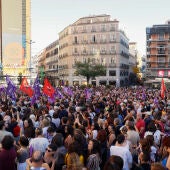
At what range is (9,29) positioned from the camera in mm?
96000

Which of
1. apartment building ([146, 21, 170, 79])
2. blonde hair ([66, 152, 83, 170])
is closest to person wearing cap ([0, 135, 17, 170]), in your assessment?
blonde hair ([66, 152, 83, 170])

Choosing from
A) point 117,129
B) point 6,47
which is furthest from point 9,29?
point 117,129

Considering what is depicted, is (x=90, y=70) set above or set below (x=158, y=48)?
below

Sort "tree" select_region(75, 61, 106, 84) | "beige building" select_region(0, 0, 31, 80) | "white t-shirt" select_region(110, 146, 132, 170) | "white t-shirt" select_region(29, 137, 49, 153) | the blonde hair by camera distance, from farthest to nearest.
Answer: "beige building" select_region(0, 0, 31, 80)
"tree" select_region(75, 61, 106, 84)
"white t-shirt" select_region(29, 137, 49, 153)
"white t-shirt" select_region(110, 146, 132, 170)
the blonde hair

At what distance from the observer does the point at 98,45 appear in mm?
95688

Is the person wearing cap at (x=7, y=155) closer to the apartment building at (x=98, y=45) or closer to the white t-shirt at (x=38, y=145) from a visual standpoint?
the white t-shirt at (x=38, y=145)

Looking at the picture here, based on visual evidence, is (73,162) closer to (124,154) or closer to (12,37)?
(124,154)

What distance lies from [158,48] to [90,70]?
74.8 ft

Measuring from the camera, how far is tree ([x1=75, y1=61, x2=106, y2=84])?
8875cm

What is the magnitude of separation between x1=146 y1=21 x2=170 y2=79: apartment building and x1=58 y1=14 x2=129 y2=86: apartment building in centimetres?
784

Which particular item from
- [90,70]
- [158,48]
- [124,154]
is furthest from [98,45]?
[124,154]

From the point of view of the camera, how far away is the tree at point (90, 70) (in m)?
88.8

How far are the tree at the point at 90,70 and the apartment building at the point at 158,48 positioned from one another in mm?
16924

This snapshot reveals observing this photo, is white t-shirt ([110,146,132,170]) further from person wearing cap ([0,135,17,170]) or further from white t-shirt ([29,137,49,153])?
person wearing cap ([0,135,17,170])
